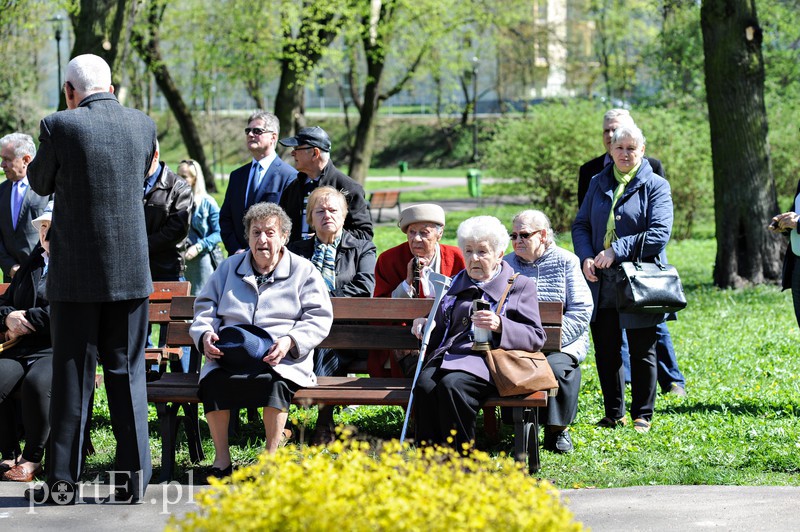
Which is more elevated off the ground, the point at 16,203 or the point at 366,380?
the point at 16,203

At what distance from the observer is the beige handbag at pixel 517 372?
580 cm

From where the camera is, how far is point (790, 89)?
27.5 metres

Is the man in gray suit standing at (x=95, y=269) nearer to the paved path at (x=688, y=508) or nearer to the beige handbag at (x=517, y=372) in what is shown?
the beige handbag at (x=517, y=372)

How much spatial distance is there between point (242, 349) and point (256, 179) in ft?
8.86

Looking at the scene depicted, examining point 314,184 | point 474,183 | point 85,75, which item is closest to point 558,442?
point 314,184

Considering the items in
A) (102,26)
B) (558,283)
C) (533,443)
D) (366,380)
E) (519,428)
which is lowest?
(533,443)

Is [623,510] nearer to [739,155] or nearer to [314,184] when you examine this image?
[314,184]

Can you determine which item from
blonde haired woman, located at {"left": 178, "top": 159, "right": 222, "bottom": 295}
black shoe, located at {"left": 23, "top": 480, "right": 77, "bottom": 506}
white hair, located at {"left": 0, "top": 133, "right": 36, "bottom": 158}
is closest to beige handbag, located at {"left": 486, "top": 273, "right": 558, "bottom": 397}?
black shoe, located at {"left": 23, "top": 480, "right": 77, "bottom": 506}

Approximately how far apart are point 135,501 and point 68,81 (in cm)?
214

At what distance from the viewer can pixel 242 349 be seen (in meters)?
5.87

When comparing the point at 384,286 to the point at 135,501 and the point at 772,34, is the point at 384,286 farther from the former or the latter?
the point at 772,34

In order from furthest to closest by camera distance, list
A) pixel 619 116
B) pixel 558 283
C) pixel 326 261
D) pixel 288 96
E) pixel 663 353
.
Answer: pixel 288 96 → pixel 663 353 → pixel 619 116 → pixel 326 261 → pixel 558 283

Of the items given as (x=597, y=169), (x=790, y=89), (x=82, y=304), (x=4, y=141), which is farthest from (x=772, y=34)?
(x=82, y=304)

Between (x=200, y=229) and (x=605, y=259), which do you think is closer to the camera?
(x=605, y=259)
